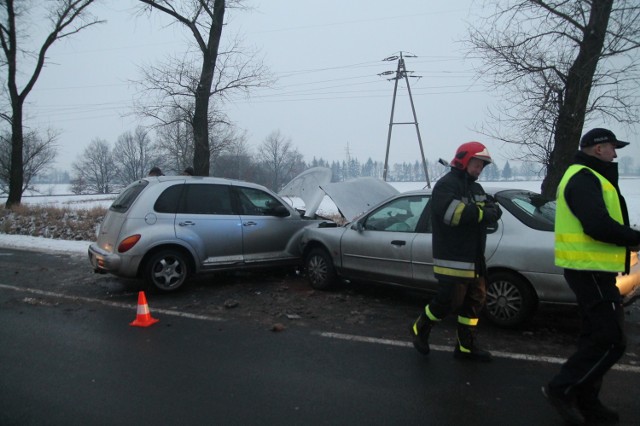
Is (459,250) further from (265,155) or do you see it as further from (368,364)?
(265,155)

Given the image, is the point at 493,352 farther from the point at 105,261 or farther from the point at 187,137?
the point at 187,137

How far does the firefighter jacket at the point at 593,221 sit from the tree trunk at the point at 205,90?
1086 centimetres

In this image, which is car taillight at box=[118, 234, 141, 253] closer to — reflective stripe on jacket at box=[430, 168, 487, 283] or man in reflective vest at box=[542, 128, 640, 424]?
reflective stripe on jacket at box=[430, 168, 487, 283]

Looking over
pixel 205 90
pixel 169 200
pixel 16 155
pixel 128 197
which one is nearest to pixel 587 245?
pixel 169 200

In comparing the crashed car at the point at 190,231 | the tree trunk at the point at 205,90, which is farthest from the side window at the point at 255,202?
the tree trunk at the point at 205,90

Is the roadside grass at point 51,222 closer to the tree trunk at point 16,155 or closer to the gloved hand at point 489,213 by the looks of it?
the tree trunk at point 16,155

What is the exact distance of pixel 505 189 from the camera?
5441 millimetres

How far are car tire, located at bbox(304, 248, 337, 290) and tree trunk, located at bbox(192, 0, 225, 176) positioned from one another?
270 inches

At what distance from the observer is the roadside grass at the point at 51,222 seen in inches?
534

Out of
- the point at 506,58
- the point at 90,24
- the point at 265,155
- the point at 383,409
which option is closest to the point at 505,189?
the point at 383,409

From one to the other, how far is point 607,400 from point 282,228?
526 centimetres

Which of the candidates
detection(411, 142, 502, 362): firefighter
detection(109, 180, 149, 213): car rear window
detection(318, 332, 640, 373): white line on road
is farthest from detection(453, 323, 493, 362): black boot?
detection(109, 180, 149, 213): car rear window

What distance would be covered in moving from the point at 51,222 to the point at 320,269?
12280mm

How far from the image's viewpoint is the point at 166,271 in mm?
6527
